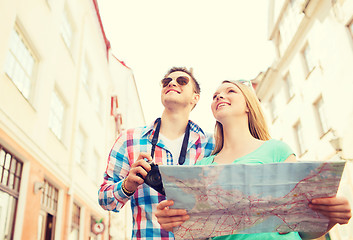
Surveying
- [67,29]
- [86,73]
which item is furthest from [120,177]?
[86,73]

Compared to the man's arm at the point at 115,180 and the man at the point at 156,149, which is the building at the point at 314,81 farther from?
the man's arm at the point at 115,180

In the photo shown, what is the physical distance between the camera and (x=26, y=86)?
29.1 feet

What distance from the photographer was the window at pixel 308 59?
15.2 metres

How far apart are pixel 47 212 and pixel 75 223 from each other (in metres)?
3.29

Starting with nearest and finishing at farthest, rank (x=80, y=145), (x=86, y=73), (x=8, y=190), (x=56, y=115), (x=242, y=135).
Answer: (x=242, y=135)
(x=8, y=190)
(x=56, y=115)
(x=80, y=145)
(x=86, y=73)

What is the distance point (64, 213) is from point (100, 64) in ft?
32.3

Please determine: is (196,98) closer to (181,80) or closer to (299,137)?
(181,80)

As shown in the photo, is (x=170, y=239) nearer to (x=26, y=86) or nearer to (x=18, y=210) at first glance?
(x=18, y=210)

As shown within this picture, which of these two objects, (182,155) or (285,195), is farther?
(182,155)

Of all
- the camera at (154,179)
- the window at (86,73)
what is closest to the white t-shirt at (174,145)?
the camera at (154,179)

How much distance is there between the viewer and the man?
2.23 m

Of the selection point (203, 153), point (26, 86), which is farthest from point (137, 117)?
point (203, 153)

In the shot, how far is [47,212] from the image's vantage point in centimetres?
987

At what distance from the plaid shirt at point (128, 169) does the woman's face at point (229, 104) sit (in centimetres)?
45
